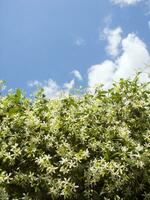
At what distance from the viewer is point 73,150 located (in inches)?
310

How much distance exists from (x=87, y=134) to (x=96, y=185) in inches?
32.6

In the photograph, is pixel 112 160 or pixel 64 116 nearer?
pixel 112 160

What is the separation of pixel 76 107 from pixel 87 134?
2.27 feet

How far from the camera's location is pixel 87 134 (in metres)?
8.19

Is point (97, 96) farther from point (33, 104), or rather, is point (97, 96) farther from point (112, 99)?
point (33, 104)

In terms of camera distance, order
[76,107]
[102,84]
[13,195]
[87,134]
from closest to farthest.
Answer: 1. [13,195]
2. [87,134]
3. [76,107]
4. [102,84]

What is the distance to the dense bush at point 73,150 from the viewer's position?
7.66 m

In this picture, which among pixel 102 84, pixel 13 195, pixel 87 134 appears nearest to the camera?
pixel 13 195

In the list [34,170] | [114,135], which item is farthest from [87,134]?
[34,170]

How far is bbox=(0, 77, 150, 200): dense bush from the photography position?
25.1ft

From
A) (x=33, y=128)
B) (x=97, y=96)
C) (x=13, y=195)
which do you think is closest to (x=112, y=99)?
(x=97, y=96)

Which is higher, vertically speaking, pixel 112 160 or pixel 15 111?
pixel 15 111

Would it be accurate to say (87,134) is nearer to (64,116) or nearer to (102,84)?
(64,116)

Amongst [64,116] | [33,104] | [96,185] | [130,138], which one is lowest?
[96,185]
